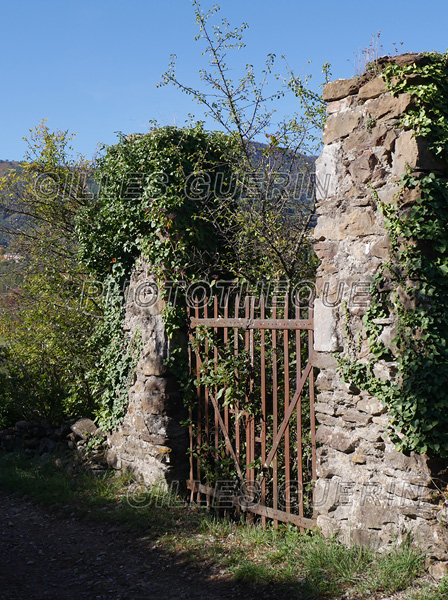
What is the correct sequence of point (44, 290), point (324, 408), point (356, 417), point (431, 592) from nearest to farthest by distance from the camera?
point (431, 592)
point (356, 417)
point (324, 408)
point (44, 290)

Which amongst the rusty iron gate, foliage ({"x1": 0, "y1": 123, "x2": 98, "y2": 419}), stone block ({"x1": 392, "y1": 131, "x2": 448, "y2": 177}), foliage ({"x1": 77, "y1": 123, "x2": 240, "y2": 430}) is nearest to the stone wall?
stone block ({"x1": 392, "y1": 131, "x2": 448, "y2": 177})

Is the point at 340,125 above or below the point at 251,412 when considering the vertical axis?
above

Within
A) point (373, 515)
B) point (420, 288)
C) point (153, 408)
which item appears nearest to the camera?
point (420, 288)

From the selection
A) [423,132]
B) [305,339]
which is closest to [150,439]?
[305,339]

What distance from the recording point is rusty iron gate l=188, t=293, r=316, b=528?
14.7ft

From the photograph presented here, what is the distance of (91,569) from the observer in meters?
4.44

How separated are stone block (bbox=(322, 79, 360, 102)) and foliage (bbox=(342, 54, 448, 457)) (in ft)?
1.12

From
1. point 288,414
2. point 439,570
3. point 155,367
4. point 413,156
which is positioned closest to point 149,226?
point 155,367

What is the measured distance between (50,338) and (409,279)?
6.06 metres

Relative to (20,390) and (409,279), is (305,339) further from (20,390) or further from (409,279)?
(20,390)

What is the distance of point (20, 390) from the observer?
8.44 metres

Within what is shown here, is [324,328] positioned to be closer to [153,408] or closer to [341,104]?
[341,104]

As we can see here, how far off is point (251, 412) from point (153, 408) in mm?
1246

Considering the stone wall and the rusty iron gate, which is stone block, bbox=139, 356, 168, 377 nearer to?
the rusty iron gate
